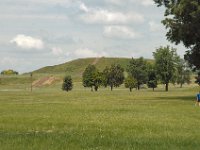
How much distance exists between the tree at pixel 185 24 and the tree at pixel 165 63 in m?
85.7

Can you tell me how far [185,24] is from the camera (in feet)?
189

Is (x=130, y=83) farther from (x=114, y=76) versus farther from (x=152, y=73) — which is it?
(x=114, y=76)

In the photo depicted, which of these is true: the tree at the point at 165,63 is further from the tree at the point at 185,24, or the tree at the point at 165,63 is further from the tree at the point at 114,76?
the tree at the point at 185,24

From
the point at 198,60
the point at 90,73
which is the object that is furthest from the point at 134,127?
the point at 90,73

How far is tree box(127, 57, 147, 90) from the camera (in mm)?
166750

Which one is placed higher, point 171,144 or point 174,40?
point 174,40

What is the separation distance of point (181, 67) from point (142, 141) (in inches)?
5524

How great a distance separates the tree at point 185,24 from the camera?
55625 millimetres

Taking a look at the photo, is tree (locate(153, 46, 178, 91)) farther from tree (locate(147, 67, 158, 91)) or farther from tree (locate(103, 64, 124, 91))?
tree (locate(103, 64, 124, 91))

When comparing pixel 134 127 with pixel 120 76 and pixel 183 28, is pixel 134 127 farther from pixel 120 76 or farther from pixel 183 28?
pixel 120 76

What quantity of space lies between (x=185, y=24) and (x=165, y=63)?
95.1m

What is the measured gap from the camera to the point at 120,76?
6865 inches

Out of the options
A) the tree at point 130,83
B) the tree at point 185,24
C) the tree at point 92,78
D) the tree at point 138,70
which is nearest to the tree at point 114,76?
the tree at point 138,70

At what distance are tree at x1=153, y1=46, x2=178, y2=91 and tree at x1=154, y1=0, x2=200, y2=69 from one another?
85.7 m
